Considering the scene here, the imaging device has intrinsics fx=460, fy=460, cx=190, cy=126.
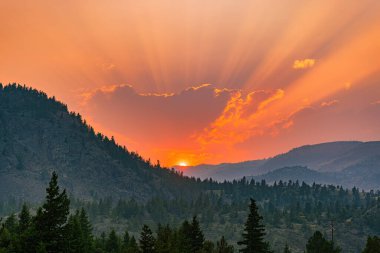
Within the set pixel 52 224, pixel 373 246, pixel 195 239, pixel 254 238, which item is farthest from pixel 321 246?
pixel 52 224

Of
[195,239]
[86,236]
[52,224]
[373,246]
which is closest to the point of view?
[52,224]

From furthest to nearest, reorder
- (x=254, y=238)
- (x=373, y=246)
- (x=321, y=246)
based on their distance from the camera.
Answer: (x=321, y=246) → (x=373, y=246) → (x=254, y=238)

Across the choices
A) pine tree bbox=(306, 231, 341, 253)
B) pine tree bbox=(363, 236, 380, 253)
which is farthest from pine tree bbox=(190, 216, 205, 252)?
pine tree bbox=(306, 231, 341, 253)

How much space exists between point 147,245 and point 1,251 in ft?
45.2

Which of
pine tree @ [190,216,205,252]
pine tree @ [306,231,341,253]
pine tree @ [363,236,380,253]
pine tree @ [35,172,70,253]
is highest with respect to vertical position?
pine tree @ [35,172,70,253]

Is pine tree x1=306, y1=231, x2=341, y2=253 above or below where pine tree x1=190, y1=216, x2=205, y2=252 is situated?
below

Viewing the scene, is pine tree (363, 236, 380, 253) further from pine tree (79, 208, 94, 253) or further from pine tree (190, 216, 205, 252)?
pine tree (79, 208, 94, 253)

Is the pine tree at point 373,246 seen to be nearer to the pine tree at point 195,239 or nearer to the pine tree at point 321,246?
the pine tree at point 321,246

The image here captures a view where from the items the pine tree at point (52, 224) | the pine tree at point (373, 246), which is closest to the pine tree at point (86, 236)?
the pine tree at point (52, 224)

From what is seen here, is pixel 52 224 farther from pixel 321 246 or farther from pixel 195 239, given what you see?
pixel 321 246

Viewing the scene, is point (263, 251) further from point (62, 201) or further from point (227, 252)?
point (227, 252)

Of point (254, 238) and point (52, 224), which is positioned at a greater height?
point (52, 224)

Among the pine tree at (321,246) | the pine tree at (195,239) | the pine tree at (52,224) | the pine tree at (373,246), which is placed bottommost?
the pine tree at (321,246)

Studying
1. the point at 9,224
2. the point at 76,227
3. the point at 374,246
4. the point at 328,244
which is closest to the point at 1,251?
the point at 76,227
